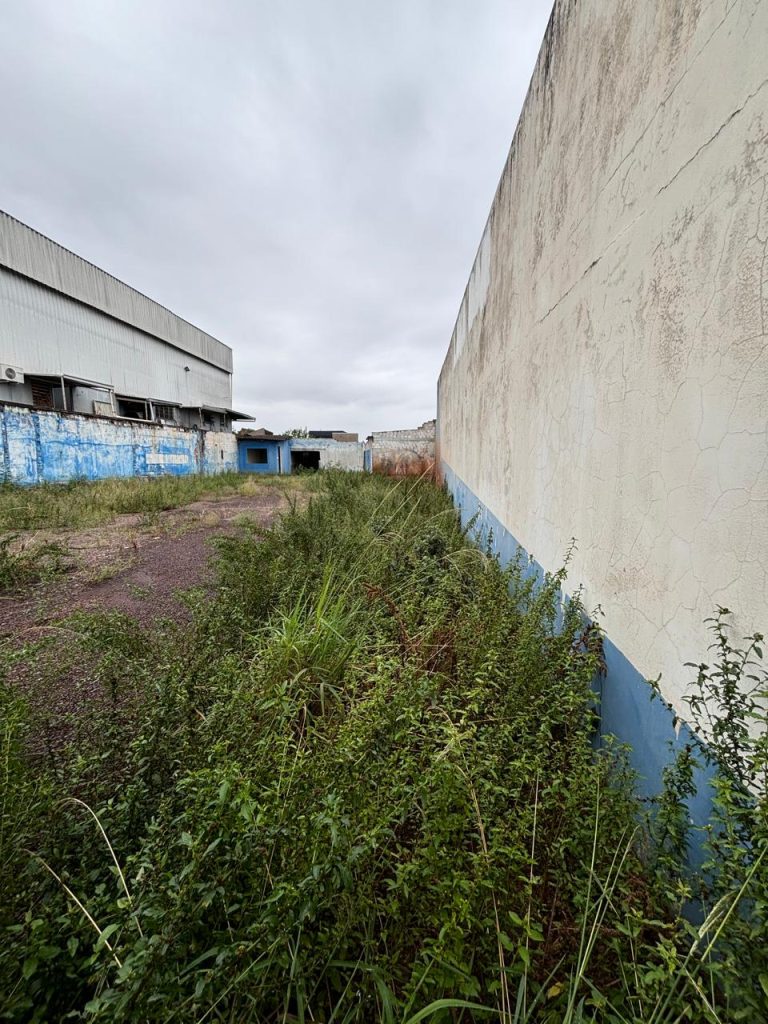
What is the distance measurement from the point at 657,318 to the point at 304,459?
23998 millimetres

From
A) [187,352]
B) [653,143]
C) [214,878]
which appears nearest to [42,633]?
[214,878]

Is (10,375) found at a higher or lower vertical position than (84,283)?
lower

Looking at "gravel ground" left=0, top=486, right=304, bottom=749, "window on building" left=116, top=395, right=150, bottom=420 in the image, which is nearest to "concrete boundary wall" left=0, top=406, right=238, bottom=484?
"window on building" left=116, top=395, right=150, bottom=420

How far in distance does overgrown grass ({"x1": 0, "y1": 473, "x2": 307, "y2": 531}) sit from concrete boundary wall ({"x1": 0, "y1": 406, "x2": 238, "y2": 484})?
76 centimetres

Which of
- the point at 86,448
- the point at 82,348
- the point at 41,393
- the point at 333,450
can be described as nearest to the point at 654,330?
the point at 86,448

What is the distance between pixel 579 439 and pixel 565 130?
1628 mm

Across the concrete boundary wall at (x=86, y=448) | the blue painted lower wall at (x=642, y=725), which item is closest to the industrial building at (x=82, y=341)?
the concrete boundary wall at (x=86, y=448)

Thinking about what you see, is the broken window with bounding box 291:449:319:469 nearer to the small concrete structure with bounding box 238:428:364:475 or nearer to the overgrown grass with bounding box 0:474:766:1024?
the small concrete structure with bounding box 238:428:364:475

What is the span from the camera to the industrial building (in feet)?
45.2

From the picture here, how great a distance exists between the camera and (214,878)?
86 cm

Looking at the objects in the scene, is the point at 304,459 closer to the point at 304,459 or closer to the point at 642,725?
the point at 304,459

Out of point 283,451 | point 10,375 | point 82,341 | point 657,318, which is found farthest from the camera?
point 283,451

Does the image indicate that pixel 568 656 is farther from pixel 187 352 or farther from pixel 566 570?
pixel 187 352

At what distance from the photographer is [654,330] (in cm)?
124
